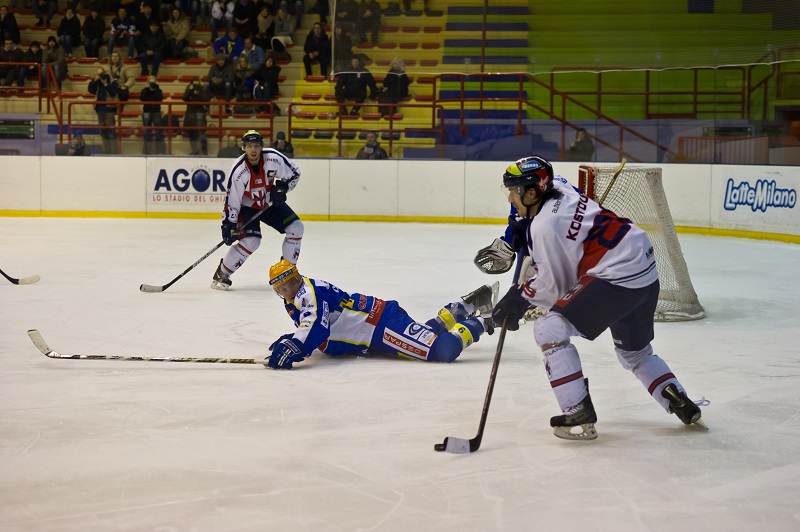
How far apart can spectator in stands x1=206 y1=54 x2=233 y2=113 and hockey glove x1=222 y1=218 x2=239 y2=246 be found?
7.80 metres

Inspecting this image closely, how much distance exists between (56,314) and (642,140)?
803 cm

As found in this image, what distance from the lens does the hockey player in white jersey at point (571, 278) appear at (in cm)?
367

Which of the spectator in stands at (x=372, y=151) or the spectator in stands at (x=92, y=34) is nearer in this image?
the spectator in stands at (x=372, y=151)

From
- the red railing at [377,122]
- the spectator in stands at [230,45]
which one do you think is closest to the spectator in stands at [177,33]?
the spectator in stands at [230,45]

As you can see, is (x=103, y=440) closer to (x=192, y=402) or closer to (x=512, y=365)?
(x=192, y=402)

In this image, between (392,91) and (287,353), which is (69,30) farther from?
(287,353)

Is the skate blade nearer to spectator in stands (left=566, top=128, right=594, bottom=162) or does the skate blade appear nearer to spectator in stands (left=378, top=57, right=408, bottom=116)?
spectator in stands (left=566, top=128, right=594, bottom=162)

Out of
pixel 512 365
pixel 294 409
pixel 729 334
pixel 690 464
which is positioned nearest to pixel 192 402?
pixel 294 409

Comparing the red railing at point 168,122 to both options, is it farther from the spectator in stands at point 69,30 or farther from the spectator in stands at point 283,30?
the spectator in stands at point 69,30

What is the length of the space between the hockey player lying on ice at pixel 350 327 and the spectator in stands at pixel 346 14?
6850 mm

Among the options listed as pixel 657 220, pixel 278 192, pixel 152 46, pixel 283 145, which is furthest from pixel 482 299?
pixel 152 46

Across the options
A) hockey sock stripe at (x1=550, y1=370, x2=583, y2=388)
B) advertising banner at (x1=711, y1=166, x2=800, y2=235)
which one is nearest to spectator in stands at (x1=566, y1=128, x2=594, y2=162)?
advertising banner at (x1=711, y1=166, x2=800, y2=235)

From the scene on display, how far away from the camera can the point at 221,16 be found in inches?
690

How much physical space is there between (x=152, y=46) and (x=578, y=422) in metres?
14.7
